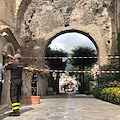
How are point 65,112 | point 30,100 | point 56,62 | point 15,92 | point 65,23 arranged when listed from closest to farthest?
point 15,92 < point 65,112 < point 30,100 < point 65,23 < point 56,62

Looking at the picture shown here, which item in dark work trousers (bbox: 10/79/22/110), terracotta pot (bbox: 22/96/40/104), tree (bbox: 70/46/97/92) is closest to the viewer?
dark work trousers (bbox: 10/79/22/110)

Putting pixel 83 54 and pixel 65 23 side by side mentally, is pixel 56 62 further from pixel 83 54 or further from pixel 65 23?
pixel 65 23

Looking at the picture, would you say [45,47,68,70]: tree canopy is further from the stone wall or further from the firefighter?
the firefighter

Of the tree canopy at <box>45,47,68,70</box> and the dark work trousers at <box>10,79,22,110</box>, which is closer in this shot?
the dark work trousers at <box>10,79,22,110</box>

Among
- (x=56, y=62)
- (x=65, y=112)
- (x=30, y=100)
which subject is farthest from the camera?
(x=56, y=62)

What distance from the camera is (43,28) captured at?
16047 mm

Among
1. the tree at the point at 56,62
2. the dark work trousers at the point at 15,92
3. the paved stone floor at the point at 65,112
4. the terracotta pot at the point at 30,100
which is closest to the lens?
the paved stone floor at the point at 65,112

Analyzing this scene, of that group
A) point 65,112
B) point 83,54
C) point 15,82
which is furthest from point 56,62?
point 15,82

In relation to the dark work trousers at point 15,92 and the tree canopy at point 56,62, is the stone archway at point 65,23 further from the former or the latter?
the dark work trousers at point 15,92

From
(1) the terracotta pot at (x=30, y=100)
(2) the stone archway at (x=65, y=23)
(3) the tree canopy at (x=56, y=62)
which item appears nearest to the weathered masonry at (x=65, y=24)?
(2) the stone archway at (x=65, y=23)

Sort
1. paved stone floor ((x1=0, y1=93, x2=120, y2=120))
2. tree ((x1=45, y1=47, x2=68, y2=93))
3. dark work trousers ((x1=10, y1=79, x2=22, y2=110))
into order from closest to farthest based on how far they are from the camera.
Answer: paved stone floor ((x1=0, y1=93, x2=120, y2=120)), dark work trousers ((x1=10, y1=79, x2=22, y2=110)), tree ((x1=45, y1=47, x2=68, y2=93))

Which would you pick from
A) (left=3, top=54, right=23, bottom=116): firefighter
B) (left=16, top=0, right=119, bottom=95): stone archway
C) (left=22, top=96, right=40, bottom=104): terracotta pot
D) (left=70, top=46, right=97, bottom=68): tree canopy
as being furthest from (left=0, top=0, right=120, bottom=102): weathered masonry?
(left=3, top=54, right=23, bottom=116): firefighter

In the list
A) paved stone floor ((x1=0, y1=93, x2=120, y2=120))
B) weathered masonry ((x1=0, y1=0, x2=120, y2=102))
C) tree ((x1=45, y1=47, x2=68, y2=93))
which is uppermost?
weathered masonry ((x1=0, y1=0, x2=120, y2=102))

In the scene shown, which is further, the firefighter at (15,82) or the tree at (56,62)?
Result: the tree at (56,62)
